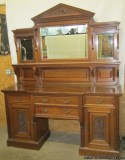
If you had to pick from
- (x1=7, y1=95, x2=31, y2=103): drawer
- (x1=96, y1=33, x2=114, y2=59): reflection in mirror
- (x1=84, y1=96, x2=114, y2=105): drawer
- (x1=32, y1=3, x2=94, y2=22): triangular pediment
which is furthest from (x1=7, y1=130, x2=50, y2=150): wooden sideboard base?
(x1=32, y1=3, x2=94, y2=22): triangular pediment

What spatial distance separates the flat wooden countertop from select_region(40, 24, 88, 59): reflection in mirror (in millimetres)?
410

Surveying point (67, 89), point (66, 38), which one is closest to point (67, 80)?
point (67, 89)

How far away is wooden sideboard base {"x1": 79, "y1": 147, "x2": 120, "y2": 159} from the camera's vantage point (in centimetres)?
237

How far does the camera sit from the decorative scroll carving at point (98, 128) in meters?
2.37

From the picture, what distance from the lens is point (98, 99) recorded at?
2303mm

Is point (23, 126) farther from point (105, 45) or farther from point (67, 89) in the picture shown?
point (105, 45)

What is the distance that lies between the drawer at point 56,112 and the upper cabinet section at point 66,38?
70 centimetres

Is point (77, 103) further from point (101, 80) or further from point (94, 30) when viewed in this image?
point (94, 30)

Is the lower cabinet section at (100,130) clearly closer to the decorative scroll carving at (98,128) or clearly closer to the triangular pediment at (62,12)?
the decorative scroll carving at (98,128)

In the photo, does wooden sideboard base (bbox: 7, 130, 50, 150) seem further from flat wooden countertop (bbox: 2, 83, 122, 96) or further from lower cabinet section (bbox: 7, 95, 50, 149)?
flat wooden countertop (bbox: 2, 83, 122, 96)

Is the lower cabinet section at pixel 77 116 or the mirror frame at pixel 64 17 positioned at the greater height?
the mirror frame at pixel 64 17

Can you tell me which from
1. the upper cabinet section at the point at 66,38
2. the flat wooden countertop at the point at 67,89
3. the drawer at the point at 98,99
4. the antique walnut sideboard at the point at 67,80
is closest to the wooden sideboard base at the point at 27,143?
the antique walnut sideboard at the point at 67,80

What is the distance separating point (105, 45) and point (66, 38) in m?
0.53

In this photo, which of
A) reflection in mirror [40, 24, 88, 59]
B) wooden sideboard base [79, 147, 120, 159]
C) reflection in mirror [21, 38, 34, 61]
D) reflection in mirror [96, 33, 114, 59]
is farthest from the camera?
reflection in mirror [21, 38, 34, 61]
